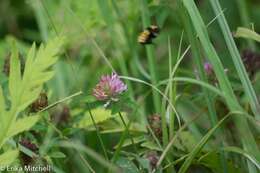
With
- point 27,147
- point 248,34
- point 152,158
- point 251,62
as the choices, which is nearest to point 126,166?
point 152,158

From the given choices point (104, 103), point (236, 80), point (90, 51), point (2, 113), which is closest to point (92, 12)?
point (90, 51)

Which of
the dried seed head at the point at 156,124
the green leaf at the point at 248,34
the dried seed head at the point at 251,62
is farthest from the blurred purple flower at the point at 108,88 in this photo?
the dried seed head at the point at 251,62

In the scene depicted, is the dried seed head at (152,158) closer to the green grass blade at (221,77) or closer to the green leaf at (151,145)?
the green leaf at (151,145)

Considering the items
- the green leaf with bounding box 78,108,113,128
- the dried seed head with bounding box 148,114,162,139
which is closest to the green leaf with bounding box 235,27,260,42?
the dried seed head with bounding box 148,114,162,139

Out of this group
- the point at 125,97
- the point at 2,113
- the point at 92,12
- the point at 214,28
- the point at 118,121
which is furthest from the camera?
the point at 214,28

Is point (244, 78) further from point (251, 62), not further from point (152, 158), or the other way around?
point (251, 62)

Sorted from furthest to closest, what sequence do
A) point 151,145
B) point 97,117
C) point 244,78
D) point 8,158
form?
point 97,117
point 151,145
point 244,78
point 8,158

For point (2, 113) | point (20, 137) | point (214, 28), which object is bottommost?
point (214, 28)

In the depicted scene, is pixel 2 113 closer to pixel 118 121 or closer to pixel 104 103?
pixel 104 103
